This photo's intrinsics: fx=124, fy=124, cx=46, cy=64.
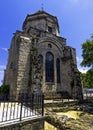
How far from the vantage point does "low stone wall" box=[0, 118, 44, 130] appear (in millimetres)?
5273

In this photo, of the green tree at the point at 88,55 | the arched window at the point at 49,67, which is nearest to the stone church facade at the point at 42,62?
the arched window at the point at 49,67

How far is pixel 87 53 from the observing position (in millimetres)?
18906

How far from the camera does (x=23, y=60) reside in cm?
1670

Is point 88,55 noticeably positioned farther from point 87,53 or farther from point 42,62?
point 42,62

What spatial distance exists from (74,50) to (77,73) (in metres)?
5.11

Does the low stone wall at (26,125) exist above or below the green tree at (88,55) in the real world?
below

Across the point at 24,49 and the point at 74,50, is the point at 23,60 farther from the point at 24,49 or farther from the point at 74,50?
the point at 74,50

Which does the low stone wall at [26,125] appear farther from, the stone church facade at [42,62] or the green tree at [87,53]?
the green tree at [87,53]

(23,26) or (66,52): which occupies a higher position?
(23,26)

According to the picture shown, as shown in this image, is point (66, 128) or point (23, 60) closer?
point (66, 128)

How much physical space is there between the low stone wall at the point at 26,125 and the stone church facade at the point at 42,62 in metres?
8.61

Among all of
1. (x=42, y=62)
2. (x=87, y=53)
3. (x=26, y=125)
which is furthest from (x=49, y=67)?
(x=26, y=125)

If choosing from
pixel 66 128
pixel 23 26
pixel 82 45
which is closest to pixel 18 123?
pixel 66 128

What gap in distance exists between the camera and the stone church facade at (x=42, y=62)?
1614cm
